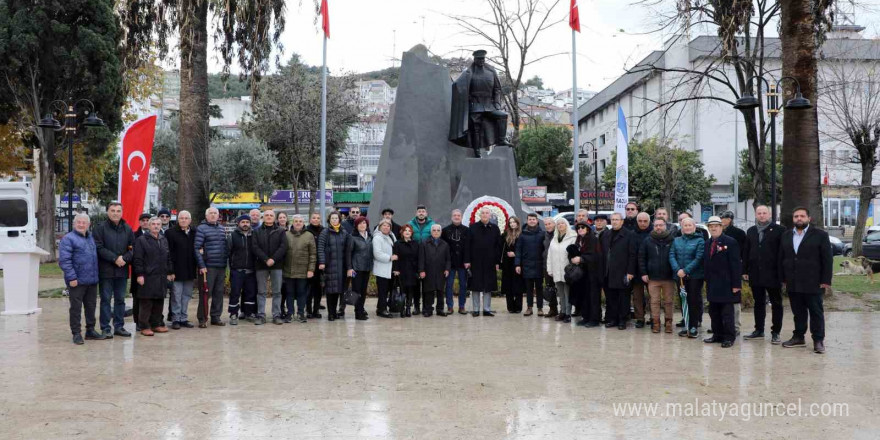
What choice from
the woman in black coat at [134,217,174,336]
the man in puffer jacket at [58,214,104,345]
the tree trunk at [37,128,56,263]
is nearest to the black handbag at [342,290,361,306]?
the woman in black coat at [134,217,174,336]

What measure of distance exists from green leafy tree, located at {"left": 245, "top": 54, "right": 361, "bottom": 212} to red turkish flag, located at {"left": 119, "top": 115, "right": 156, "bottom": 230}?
2358 centimetres

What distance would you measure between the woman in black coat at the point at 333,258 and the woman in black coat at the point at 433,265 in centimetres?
123

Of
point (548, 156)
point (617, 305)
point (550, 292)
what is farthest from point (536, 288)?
point (548, 156)

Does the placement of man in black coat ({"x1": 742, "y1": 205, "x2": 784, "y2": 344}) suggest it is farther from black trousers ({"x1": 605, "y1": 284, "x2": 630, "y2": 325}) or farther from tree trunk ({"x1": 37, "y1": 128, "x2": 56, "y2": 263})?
tree trunk ({"x1": 37, "y1": 128, "x2": 56, "y2": 263})

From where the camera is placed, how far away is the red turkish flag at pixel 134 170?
467 inches

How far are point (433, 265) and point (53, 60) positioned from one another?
17.5m

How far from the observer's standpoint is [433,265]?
10844 millimetres

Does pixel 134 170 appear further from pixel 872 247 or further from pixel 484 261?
pixel 872 247

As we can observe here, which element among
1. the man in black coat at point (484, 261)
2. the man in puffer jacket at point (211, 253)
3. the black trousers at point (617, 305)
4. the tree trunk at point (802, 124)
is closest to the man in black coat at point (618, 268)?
the black trousers at point (617, 305)

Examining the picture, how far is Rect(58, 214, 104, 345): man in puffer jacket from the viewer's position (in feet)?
27.5

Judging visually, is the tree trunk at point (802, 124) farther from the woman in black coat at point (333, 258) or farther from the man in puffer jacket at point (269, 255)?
the man in puffer jacket at point (269, 255)

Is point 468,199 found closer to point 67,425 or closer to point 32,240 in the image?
point 32,240

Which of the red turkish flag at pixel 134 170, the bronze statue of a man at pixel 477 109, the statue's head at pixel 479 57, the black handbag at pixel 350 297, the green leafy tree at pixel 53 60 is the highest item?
the green leafy tree at pixel 53 60

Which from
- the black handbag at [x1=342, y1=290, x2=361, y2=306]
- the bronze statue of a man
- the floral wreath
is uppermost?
the bronze statue of a man
